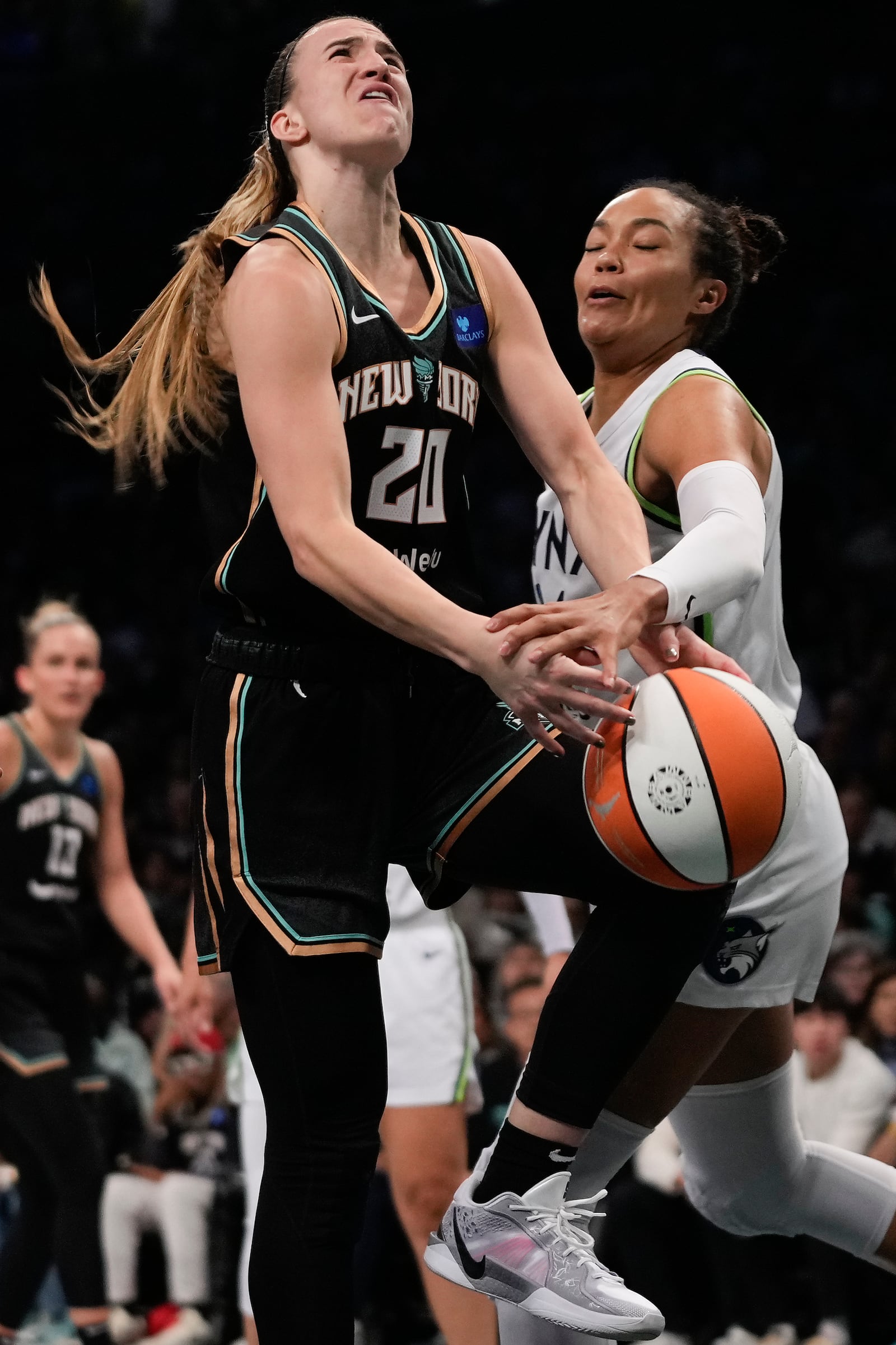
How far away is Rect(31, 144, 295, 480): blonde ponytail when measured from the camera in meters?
2.87

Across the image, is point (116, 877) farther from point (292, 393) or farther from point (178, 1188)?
point (292, 393)

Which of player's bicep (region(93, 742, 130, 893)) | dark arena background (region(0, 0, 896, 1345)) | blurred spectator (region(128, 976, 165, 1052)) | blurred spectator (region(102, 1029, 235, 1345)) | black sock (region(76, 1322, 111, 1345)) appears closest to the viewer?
black sock (region(76, 1322, 111, 1345))

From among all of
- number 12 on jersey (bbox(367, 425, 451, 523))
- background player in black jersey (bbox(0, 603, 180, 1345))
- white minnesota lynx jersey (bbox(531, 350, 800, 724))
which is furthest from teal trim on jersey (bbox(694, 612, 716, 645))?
background player in black jersey (bbox(0, 603, 180, 1345))

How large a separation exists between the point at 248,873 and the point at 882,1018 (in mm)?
3675

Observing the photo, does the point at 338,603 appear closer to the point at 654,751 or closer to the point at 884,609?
the point at 654,751

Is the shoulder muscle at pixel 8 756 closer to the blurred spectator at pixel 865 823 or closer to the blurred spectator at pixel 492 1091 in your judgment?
the blurred spectator at pixel 492 1091

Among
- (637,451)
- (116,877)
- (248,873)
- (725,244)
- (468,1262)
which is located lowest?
(468,1262)

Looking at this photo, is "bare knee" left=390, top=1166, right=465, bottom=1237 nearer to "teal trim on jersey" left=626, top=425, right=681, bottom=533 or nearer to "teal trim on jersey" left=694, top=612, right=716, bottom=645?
"teal trim on jersey" left=694, top=612, right=716, bottom=645

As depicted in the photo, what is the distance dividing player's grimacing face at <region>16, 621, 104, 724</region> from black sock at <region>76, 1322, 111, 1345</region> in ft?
6.64

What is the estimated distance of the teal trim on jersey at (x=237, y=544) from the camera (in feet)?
8.86

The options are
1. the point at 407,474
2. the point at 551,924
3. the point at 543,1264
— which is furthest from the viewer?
the point at 551,924

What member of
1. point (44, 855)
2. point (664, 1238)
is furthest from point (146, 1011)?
point (664, 1238)

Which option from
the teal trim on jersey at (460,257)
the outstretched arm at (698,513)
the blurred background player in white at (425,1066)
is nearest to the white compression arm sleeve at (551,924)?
the blurred background player in white at (425,1066)

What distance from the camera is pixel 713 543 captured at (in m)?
2.75
